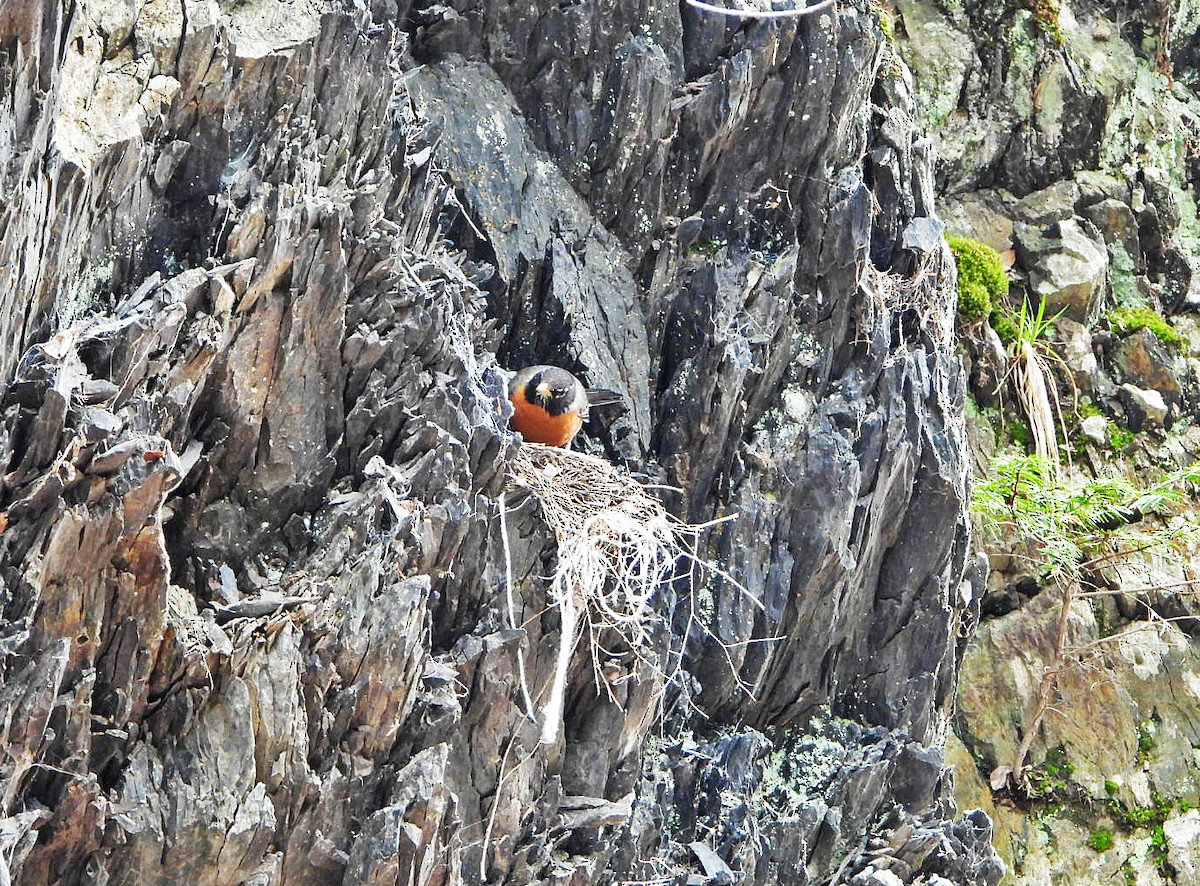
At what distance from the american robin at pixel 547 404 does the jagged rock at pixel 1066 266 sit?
7572mm

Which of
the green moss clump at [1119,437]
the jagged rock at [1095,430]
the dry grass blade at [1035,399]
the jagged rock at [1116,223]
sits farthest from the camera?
the jagged rock at [1116,223]

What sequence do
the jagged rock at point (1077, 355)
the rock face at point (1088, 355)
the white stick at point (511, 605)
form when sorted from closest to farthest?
1. the white stick at point (511, 605)
2. the rock face at point (1088, 355)
3. the jagged rock at point (1077, 355)

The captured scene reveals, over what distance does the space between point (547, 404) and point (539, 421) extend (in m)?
0.14

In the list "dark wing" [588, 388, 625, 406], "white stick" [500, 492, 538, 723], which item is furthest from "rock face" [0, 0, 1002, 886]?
"dark wing" [588, 388, 625, 406]

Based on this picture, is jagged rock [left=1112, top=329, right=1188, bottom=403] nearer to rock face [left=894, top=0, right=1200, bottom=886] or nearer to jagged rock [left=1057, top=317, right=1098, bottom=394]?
rock face [left=894, top=0, right=1200, bottom=886]

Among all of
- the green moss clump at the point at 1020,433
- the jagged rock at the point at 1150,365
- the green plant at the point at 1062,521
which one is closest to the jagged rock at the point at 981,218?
the jagged rock at the point at 1150,365

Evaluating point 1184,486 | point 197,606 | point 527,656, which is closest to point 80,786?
point 197,606

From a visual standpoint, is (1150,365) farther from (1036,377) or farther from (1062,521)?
(1062,521)

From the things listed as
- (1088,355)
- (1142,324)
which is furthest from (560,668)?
(1142,324)

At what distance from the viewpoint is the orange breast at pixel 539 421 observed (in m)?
8.03

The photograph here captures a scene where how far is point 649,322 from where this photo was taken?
9461mm

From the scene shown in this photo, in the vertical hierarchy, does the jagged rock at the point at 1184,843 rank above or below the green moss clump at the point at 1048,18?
below

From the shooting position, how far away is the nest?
25.5 ft

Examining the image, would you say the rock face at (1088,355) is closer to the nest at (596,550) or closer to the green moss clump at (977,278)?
the green moss clump at (977,278)
